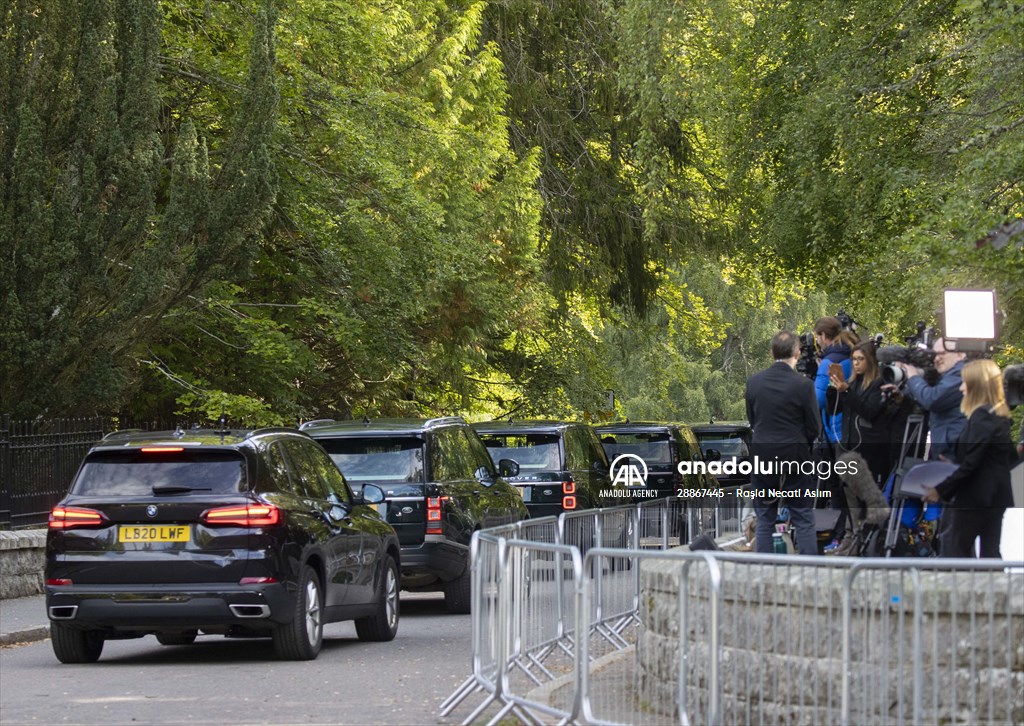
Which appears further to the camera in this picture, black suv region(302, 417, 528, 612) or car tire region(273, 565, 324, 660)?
black suv region(302, 417, 528, 612)

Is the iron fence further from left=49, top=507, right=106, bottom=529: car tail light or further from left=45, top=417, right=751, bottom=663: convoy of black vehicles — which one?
left=49, top=507, right=106, bottom=529: car tail light

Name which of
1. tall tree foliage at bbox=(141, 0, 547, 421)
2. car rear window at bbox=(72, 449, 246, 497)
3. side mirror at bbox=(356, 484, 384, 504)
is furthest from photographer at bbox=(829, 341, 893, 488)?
tall tree foliage at bbox=(141, 0, 547, 421)

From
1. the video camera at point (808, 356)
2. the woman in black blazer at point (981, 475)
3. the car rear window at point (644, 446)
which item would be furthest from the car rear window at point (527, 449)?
the woman in black blazer at point (981, 475)

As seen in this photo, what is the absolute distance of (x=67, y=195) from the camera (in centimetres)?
1986

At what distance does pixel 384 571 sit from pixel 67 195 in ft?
24.3

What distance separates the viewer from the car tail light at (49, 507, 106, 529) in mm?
12539

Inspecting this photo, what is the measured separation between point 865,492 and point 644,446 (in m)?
12.5

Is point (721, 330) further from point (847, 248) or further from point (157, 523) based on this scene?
point (157, 523)

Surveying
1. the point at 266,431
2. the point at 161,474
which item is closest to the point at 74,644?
the point at 161,474

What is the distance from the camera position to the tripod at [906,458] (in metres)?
12.3

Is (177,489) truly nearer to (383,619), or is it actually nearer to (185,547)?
(185,547)

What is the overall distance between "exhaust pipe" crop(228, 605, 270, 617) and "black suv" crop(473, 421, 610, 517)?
338 inches

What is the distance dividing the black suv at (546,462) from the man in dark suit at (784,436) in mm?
8003

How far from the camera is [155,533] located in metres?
12.4
